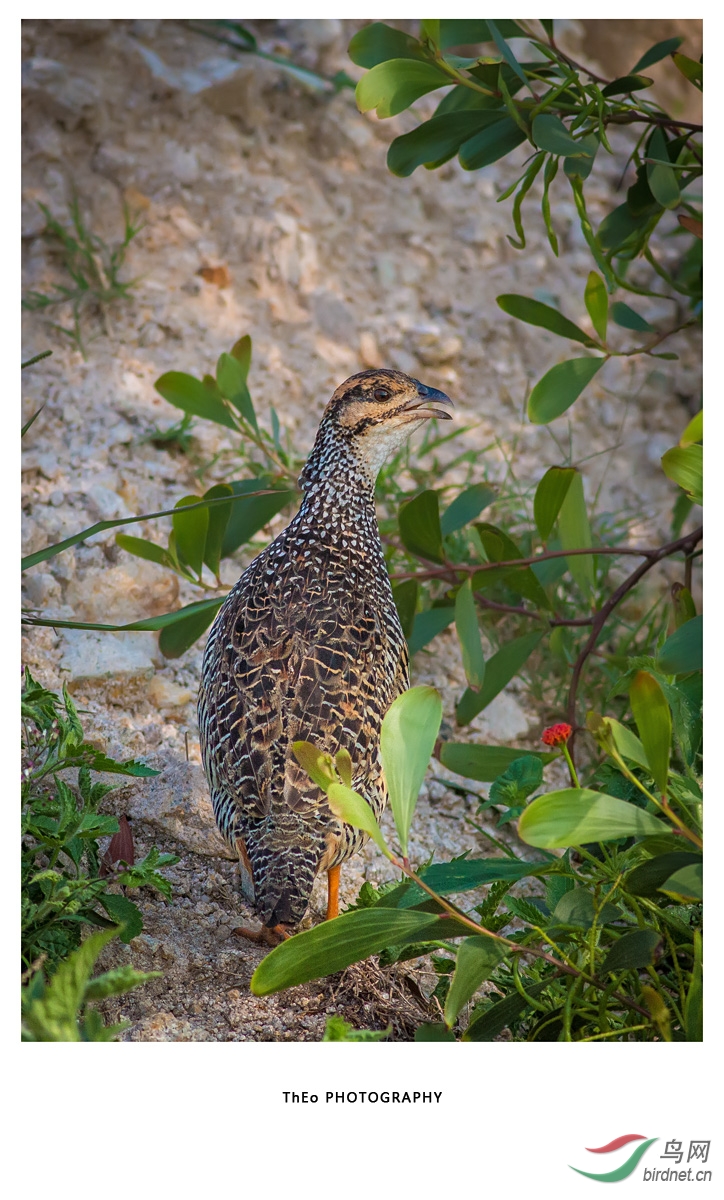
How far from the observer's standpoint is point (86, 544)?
4305 mm

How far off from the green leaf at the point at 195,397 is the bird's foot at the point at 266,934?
1656 millimetres

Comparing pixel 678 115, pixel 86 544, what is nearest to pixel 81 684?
pixel 86 544

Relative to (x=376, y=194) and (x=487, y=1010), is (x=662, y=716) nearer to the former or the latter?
(x=487, y=1010)

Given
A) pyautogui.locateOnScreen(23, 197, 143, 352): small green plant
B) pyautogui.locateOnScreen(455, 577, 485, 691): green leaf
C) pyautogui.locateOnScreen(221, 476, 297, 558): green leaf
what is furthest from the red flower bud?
pyautogui.locateOnScreen(23, 197, 143, 352): small green plant

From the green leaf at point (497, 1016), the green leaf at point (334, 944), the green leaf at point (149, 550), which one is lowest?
the green leaf at point (497, 1016)

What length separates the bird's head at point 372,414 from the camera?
357 cm

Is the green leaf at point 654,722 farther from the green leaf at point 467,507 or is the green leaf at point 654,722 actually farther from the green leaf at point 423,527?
the green leaf at point 467,507

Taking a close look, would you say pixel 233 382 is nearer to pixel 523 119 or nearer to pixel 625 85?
pixel 523 119

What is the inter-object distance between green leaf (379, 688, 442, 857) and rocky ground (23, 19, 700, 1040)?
4.39ft

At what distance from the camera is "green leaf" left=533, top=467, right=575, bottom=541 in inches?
133
